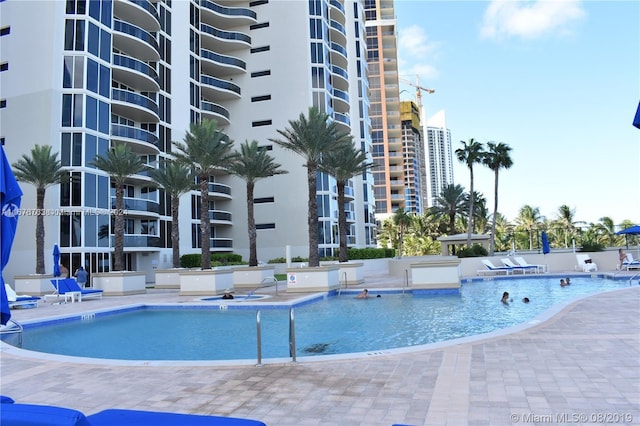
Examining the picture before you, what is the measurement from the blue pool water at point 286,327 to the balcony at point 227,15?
3453cm

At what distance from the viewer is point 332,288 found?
2094 centimetres

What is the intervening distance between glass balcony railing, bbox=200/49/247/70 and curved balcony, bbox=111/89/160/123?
9691 mm

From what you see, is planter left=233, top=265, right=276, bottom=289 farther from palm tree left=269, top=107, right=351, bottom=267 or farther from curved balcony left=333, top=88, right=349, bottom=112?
curved balcony left=333, top=88, right=349, bottom=112

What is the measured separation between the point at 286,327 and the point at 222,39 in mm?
37602

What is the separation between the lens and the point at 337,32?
48.1 meters

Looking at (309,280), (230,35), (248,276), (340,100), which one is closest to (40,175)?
(248,276)

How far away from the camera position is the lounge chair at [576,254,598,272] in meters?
25.6

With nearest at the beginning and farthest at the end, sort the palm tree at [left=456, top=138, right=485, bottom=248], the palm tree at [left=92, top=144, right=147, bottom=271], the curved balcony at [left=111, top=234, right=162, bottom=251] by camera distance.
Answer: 1. the palm tree at [left=92, top=144, right=147, bottom=271]
2. the curved balcony at [left=111, top=234, right=162, bottom=251]
3. the palm tree at [left=456, top=138, right=485, bottom=248]

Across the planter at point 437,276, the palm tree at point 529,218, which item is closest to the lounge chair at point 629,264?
the planter at point 437,276

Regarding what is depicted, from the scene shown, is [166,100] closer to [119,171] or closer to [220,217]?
[220,217]

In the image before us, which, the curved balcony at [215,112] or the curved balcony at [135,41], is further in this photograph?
the curved balcony at [215,112]

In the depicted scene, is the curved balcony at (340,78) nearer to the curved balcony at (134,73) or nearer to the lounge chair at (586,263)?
the curved balcony at (134,73)

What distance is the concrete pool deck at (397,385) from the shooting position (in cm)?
460

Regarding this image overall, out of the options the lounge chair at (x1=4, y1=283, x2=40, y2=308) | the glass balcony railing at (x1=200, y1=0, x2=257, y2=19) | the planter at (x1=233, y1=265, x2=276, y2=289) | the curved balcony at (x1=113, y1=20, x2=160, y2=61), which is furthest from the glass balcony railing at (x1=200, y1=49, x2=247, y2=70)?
the lounge chair at (x1=4, y1=283, x2=40, y2=308)
